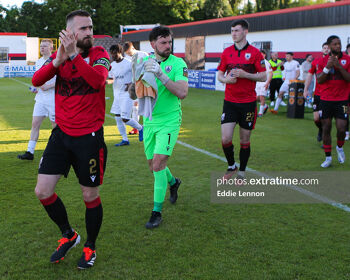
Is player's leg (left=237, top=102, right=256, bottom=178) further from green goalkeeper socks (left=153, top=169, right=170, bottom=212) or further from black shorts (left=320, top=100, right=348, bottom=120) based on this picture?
green goalkeeper socks (left=153, top=169, right=170, bottom=212)

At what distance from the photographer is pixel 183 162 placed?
7.71 metres

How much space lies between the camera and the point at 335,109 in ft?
23.3

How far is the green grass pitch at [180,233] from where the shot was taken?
11.8 ft

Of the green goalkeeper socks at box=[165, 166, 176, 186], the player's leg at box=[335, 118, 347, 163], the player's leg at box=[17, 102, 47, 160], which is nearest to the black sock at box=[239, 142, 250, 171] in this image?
the green goalkeeper socks at box=[165, 166, 176, 186]

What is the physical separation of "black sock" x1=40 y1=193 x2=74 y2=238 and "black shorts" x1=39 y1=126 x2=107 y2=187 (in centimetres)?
28

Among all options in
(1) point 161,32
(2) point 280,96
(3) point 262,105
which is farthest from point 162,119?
(2) point 280,96

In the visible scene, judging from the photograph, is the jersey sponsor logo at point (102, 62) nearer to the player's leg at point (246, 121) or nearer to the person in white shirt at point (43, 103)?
the player's leg at point (246, 121)

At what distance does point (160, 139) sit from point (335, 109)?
3.90 metres

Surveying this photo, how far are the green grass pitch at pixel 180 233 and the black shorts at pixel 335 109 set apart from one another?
91 centimetres

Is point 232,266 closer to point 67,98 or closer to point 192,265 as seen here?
point 192,265

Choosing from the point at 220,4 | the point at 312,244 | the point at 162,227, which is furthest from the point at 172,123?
the point at 220,4

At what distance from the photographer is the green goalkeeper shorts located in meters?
4.54

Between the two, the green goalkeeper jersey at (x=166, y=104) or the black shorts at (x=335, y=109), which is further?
the black shorts at (x=335, y=109)

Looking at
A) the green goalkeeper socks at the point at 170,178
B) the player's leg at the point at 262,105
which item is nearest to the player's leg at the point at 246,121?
the green goalkeeper socks at the point at 170,178
